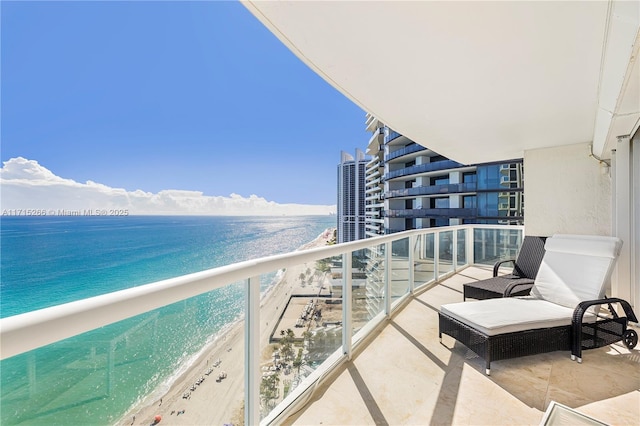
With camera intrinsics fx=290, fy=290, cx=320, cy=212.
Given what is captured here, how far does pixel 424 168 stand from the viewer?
32.1 meters

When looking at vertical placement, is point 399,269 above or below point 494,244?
below

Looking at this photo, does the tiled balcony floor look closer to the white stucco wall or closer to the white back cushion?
the white back cushion

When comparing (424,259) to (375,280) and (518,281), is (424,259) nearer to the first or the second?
(518,281)

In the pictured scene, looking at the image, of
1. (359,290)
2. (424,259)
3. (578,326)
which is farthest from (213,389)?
(424,259)

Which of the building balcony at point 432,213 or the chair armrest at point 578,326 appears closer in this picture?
the chair armrest at point 578,326

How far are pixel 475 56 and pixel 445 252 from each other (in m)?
4.65

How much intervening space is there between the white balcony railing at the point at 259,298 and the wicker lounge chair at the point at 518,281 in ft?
3.32

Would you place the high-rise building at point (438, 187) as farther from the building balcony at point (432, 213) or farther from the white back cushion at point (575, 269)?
the white back cushion at point (575, 269)

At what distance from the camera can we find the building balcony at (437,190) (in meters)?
28.4

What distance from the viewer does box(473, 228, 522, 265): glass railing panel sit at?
666 centimetres

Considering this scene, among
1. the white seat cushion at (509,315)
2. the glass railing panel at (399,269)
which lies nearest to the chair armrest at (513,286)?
the white seat cushion at (509,315)

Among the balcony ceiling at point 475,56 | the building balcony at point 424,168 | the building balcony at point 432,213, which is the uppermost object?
the building balcony at point 424,168

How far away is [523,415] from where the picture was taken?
2.02 meters

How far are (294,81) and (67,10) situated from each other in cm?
2094
